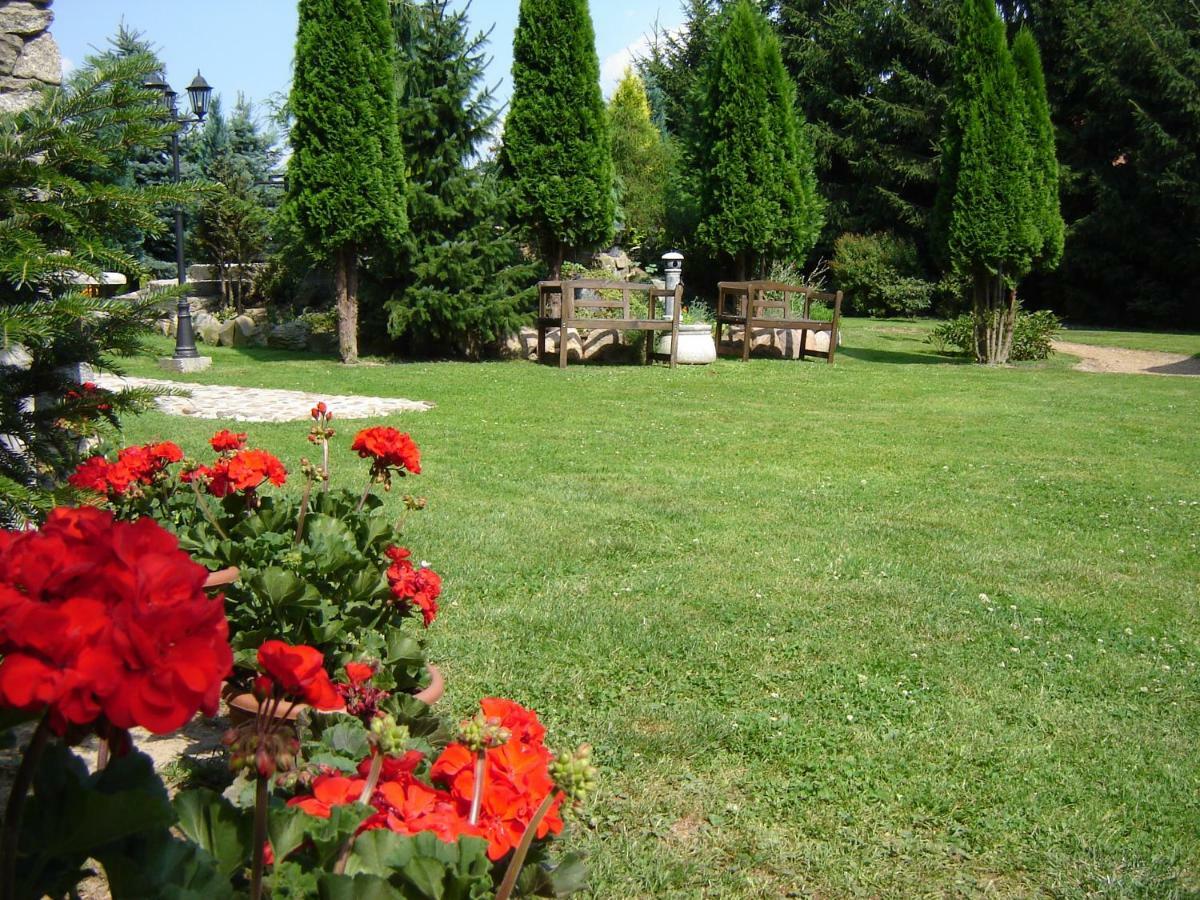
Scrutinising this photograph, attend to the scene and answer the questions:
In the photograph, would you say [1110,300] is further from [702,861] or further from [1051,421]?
[702,861]

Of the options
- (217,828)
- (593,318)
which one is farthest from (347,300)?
(217,828)

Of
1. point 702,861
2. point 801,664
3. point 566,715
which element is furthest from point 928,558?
point 702,861

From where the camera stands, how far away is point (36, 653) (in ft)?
2.77

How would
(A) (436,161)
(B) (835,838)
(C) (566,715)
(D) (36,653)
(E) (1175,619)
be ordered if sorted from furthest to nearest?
(A) (436,161), (E) (1175,619), (C) (566,715), (B) (835,838), (D) (36,653)

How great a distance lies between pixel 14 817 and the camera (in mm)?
934

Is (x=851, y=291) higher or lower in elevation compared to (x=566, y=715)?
higher

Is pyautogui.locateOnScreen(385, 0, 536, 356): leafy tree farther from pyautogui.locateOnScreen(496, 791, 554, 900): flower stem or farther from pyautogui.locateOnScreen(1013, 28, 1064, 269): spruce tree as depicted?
pyautogui.locateOnScreen(496, 791, 554, 900): flower stem

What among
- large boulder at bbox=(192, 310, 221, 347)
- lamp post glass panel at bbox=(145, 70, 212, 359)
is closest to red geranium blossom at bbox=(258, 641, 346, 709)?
lamp post glass panel at bbox=(145, 70, 212, 359)

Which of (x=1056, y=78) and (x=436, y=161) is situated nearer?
(x=436, y=161)

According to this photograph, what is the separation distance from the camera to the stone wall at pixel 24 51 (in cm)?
336

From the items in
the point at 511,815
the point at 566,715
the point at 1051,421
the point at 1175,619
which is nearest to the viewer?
the point at 511,815

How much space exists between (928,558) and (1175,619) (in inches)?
39.7

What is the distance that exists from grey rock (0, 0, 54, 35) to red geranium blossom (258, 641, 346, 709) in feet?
10.4

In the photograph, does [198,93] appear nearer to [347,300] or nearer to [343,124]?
[343,124]
